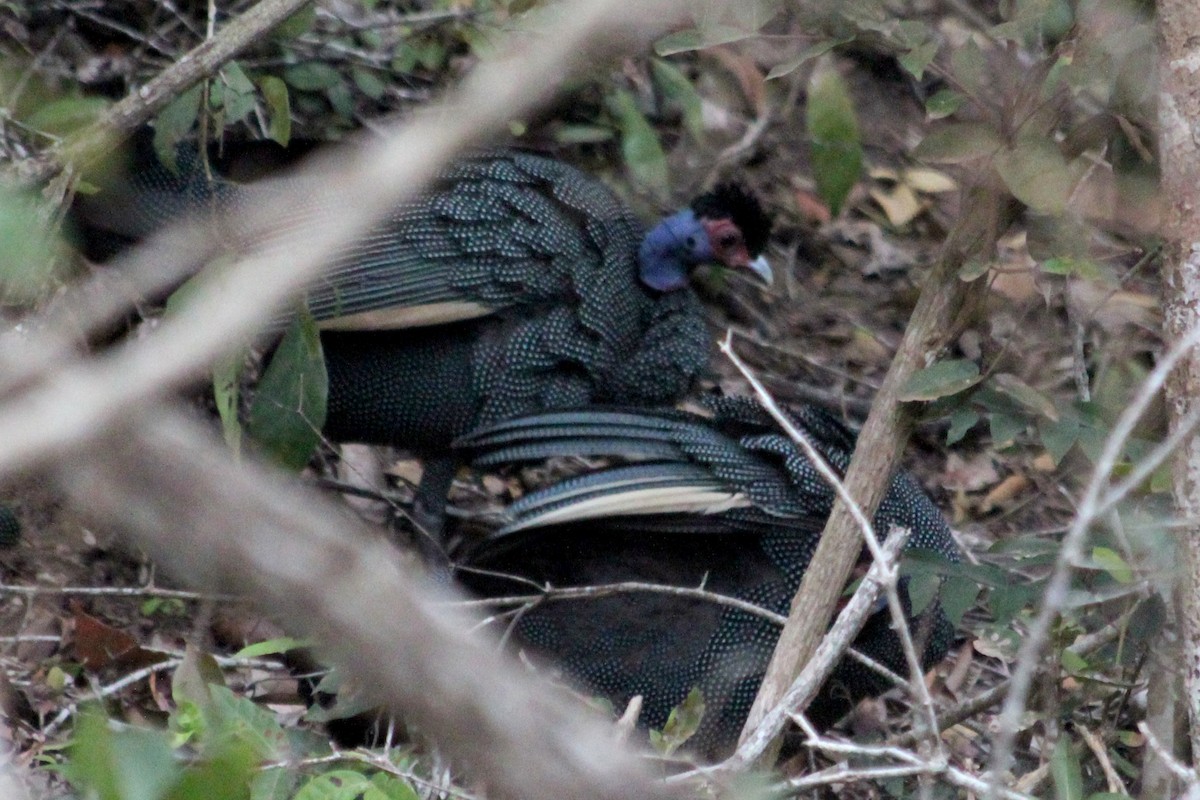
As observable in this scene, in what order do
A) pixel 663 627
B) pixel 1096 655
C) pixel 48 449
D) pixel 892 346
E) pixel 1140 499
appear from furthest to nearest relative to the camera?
pixel 892 346 → pixel 663 627 → pixel 1096 655 → pixel 1140 499 → pixel 48 449

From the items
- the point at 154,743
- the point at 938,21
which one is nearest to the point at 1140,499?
the point at 154,743

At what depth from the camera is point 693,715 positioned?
2.99 metres

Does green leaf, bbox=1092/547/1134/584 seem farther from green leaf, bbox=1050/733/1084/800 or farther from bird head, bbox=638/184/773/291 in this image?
bird head, bbox=638/184/773/291

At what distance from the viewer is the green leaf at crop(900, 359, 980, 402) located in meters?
2.94

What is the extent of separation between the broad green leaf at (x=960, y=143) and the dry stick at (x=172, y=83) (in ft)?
4.17

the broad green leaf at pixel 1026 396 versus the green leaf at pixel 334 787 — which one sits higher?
the broad green leaf at pixel 1026 396

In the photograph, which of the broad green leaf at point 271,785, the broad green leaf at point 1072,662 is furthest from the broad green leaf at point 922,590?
the broad green leaf at point 271,785

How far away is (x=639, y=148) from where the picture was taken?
546 centimetres

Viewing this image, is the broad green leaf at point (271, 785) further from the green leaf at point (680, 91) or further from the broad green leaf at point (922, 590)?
the green leaf at point (680, 91)

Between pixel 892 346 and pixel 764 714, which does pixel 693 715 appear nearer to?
pixel 764 714

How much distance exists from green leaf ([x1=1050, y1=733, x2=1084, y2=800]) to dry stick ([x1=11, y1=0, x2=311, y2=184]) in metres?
2.02

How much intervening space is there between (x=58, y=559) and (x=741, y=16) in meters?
2.26

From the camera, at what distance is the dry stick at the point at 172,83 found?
3041 mm

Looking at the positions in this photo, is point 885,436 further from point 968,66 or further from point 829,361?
point 829,361
